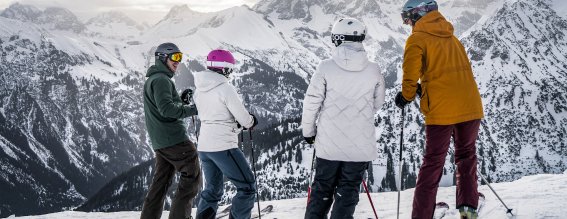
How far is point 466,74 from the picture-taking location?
256 inches

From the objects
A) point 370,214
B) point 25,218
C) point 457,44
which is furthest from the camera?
point 25,218

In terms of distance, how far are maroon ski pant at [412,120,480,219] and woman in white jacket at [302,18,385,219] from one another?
0.79 metres

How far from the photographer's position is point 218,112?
7.37 metres

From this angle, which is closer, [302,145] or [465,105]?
[465,105]

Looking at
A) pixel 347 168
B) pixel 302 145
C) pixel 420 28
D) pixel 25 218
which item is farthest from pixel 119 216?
pixel 302 145

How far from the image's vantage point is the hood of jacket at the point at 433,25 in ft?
21.0

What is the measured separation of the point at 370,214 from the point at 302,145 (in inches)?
7121

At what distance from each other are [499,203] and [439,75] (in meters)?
3.51

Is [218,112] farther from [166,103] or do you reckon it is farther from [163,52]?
[163,52]

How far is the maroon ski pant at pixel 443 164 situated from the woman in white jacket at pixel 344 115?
79 centimetres

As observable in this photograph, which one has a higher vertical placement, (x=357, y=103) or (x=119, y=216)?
(x=357, y=103)

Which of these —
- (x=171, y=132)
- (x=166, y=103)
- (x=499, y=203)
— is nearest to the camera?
(x=166, y=103)

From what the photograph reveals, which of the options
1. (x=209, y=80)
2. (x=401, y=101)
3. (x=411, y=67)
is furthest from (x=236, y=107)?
(x=411, y=67)

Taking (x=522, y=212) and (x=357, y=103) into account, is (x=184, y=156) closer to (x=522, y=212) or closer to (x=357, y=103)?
(x=357, y=103)
